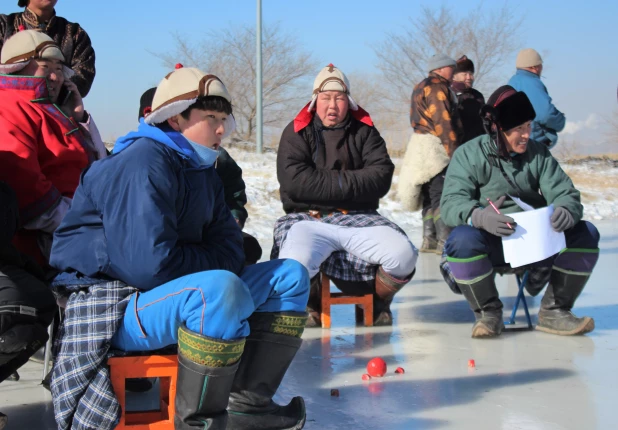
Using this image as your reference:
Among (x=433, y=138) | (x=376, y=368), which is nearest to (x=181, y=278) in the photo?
(x=376, y=368)

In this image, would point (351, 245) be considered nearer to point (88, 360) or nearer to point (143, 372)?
point (143, 372)

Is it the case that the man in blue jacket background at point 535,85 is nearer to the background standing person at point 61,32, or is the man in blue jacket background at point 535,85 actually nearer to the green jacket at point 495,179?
the green jacket at point 495,179

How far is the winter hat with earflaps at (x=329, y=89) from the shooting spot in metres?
4.57

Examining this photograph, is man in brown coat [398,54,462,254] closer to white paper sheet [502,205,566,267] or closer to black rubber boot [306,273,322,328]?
black rubber boot [306,273,322,328]

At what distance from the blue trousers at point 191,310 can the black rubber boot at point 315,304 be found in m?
1.83

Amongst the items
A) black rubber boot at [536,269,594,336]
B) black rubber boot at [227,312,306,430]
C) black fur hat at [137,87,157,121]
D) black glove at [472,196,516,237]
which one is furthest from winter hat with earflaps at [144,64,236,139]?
black rubber boot at [536,269,594,336]

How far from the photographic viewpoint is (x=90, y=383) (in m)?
2.41

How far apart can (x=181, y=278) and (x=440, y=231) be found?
16.1 ft

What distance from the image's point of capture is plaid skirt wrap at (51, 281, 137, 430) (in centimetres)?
238

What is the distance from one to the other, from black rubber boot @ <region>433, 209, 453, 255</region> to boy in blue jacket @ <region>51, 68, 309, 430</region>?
4.41 metres

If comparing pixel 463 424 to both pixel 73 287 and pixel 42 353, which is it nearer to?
pixel 73 287

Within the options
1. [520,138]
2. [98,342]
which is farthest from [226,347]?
[520,138]

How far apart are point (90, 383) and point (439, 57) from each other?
540 cm

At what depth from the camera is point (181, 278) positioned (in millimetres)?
2422
